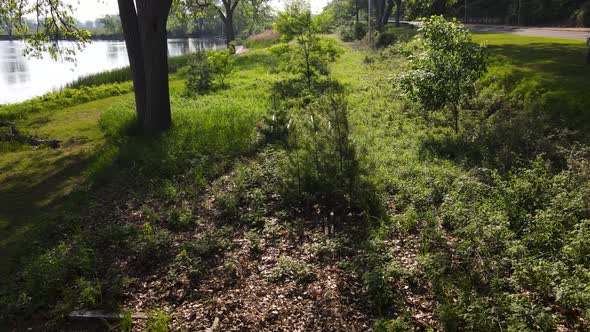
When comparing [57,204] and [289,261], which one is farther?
[57,204]

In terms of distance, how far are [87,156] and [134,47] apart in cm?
381

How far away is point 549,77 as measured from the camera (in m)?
12.1

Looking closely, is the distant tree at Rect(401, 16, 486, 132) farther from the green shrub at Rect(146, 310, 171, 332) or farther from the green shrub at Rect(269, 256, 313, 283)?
the green shrub at Rect(146, 310, 171, 332)

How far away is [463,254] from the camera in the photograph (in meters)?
5.61

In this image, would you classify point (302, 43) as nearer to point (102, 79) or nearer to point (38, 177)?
point (38, 177)

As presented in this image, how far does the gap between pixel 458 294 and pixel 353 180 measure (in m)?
3.47

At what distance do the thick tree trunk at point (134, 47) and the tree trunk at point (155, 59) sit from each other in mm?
798

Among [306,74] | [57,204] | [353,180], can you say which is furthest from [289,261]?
[306,74]

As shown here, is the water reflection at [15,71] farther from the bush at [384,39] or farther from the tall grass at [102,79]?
the bush at [384,39]

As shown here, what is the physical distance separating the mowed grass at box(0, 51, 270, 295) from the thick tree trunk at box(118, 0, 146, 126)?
34.5 inches

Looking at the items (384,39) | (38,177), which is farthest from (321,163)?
(384,39)

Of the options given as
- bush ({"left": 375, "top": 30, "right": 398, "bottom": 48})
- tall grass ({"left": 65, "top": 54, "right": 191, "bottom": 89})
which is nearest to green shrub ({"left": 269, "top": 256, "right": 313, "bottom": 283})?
tall grass ({"left": 65, "top": 54, "right": 191, "bottom": 89})

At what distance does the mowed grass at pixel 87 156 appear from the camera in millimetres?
7530

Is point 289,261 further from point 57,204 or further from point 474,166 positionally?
point 57,204
